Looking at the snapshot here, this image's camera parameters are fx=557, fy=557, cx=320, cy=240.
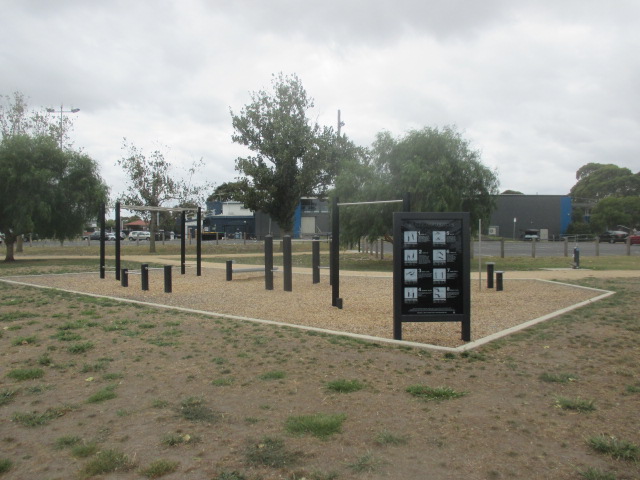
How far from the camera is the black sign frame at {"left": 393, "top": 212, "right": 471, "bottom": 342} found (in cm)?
702

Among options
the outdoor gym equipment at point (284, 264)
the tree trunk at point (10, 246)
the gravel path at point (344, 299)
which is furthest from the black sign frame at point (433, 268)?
the tree trunk at point (10, 246)

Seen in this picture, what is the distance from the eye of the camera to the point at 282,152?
96.1 feet

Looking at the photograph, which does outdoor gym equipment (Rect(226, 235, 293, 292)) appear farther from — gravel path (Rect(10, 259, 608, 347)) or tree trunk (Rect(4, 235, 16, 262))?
tree trunk (Rect(4, 235, 16, 262))

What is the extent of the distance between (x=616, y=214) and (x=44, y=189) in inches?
2241

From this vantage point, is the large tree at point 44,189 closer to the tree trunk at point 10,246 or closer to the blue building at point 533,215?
the tree trunk at point 10,246

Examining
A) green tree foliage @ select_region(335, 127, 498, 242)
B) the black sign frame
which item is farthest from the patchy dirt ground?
green tree foliage @ select_region(335, 127, 498, 242)

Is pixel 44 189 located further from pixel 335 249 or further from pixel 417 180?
pixel 335 249

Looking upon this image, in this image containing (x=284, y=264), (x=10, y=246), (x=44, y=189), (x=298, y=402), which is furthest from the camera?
(x=10, y=246)

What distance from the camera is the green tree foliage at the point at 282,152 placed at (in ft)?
97.3

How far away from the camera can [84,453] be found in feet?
11.8

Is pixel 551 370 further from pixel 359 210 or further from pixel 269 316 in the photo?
pixel 359 210

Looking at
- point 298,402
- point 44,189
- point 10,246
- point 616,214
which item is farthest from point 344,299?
point 616,214

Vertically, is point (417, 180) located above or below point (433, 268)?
→ above

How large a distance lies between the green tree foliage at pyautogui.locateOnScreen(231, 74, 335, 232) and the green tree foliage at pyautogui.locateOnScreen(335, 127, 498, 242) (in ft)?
28.6
